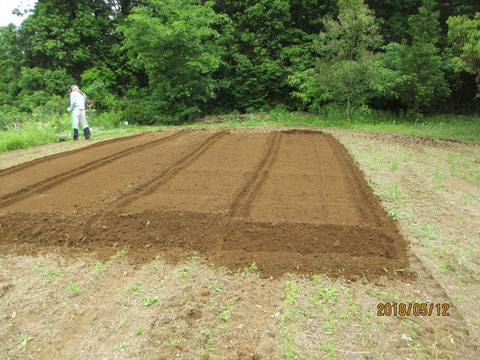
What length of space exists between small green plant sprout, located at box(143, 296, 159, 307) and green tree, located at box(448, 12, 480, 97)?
392 inches

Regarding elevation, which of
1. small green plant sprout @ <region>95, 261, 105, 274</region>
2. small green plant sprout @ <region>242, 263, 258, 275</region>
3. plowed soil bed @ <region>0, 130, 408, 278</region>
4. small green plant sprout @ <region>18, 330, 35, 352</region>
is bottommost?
small green plant sprout @ <region>18, 330, 35, 352</region>

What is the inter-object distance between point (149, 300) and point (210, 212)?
1.51 meters

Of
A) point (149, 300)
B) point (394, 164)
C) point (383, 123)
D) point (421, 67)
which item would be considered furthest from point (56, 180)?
point (421, 67)

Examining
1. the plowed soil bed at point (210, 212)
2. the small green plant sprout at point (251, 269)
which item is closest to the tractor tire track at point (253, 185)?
the plowed soil bed at point (210, 212)

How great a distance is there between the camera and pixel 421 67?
14742 millimetres

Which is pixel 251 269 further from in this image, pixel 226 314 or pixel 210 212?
pixel 210 212

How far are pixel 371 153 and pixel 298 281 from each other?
5372mm

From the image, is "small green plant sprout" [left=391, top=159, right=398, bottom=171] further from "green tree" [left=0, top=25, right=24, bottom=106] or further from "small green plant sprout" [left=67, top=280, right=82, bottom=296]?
"green tree" [left=0, top=25, right=24, bottom=106]

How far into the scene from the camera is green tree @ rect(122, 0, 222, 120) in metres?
13.7

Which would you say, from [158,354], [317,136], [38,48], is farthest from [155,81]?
[158,354]

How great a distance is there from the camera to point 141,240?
3.66m

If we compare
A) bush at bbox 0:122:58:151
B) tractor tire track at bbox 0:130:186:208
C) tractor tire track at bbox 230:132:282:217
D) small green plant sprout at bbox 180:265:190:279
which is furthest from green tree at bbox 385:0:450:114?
small green plant sprout at bbox 180:265:190:279

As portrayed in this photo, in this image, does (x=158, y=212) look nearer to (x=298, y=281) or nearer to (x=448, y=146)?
(x=298, y=281)

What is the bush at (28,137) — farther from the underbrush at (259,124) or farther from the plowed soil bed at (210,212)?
the plowed soil bed at (210,212)
